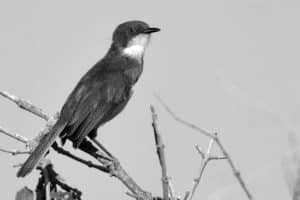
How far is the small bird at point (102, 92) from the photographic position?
4537 mm

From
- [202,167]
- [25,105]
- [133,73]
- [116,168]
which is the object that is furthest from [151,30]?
[202,167]

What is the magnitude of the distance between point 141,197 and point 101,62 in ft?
9.67

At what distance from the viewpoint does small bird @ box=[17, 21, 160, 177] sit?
454cm

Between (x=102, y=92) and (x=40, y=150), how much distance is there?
1409mm

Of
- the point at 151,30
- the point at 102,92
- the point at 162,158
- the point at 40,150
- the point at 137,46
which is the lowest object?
the point at 40,150

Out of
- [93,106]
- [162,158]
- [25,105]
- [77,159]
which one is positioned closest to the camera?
[162,158]

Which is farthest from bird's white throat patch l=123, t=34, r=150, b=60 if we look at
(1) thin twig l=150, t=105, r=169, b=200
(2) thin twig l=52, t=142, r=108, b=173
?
(1) thin twig l=150, t=105, r=169, b=200

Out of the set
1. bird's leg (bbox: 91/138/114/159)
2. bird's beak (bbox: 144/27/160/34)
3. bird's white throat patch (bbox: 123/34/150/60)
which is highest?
bird's beak (bbox: 144/27/160/34)

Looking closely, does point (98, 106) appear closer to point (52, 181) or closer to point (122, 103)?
point (122, 103)

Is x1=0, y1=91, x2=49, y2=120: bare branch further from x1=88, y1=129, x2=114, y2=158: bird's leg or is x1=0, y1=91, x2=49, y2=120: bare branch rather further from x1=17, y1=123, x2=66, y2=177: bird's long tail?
x1=88, y1=129, x2=114, y2=158: bird's leg

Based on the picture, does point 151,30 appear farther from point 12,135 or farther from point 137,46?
point 12,135

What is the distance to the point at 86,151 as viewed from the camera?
473cm

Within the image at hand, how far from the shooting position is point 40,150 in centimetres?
391

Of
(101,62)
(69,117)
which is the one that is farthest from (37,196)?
(101,62)
